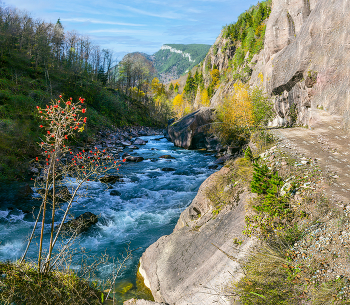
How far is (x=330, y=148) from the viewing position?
352 inches

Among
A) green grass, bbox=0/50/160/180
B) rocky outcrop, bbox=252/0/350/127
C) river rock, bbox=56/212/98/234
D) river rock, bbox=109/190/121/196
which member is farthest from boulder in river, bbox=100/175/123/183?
rocky outcrop, bbox=252/0/350/127

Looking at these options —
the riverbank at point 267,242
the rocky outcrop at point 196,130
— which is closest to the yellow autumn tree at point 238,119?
the rocky outcrop at point 196,130

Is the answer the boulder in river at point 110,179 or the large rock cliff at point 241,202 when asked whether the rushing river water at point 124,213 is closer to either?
the boulder in river at point 110,179

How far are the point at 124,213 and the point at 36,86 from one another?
108ft

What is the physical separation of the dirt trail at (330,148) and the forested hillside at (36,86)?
61.7ft

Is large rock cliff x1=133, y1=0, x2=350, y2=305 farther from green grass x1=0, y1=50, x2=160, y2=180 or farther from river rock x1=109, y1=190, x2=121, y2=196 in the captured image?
green grass x1=0, y1=50, x2=160, y2=180

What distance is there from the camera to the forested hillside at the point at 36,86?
1850cm

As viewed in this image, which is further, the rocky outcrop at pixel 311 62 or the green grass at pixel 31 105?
the green grass at pixel 31 105

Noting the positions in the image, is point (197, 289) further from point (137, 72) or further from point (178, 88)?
point (178, 88)

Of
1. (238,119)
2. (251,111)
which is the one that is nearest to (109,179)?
(238,119)

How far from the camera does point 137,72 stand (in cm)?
7194

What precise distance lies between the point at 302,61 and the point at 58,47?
57.4 metres

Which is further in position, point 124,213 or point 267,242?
point 124,213

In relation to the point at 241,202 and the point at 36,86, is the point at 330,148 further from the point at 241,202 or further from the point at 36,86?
the point at 36,86
